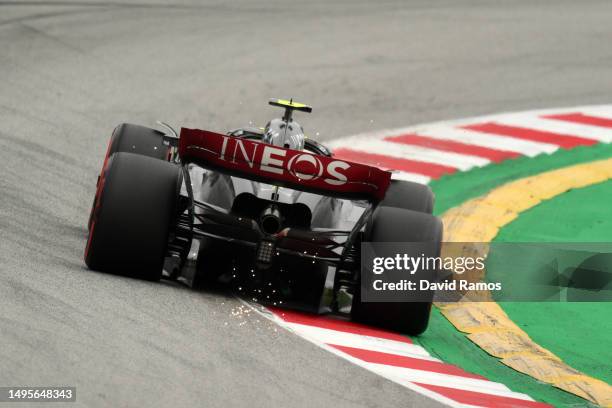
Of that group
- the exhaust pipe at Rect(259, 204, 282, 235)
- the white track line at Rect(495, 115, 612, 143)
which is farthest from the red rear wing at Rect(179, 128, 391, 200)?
the white track line at Rect(495, 115, 612, 143)

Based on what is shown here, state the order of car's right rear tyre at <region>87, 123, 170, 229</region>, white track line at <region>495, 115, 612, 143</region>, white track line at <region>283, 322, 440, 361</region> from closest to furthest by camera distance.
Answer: white track line at <region>283, 322, 440, 361</region> < car's right rear tyre at <region>87, 123, 170, 229</region> < white track line at <region>495, 115, 612, 143</region>

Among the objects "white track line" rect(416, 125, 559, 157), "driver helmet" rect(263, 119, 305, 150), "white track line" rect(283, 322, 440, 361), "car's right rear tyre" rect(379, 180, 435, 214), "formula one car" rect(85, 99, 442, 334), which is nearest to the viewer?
"white track line" rect(283, 322, 440, 361)

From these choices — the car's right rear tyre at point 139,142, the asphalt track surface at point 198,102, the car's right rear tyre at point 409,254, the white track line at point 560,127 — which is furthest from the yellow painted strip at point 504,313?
the car's right rear tyre at point 139,142

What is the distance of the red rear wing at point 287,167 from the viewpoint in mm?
8148

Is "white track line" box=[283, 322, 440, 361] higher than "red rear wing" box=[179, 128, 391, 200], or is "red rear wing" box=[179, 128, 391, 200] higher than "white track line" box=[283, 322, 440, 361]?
"red rear wing" box=[179, 128, 391, 200]

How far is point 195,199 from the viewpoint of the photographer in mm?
8891

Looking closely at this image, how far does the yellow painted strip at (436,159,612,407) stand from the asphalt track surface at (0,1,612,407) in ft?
4.93

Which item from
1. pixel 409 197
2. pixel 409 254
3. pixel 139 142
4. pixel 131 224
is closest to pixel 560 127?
pixel 409 197

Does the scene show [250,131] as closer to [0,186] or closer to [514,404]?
[0,186]

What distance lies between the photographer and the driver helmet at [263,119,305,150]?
9504mm

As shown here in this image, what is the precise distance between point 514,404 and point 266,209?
216 centimetres


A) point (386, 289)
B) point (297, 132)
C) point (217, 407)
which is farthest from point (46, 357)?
point (297, 132)

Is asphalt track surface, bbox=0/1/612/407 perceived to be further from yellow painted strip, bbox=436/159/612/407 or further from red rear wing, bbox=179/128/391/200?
yellow painted strip, bbox=436/159/612/407

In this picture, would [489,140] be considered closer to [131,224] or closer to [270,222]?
[270,222]
